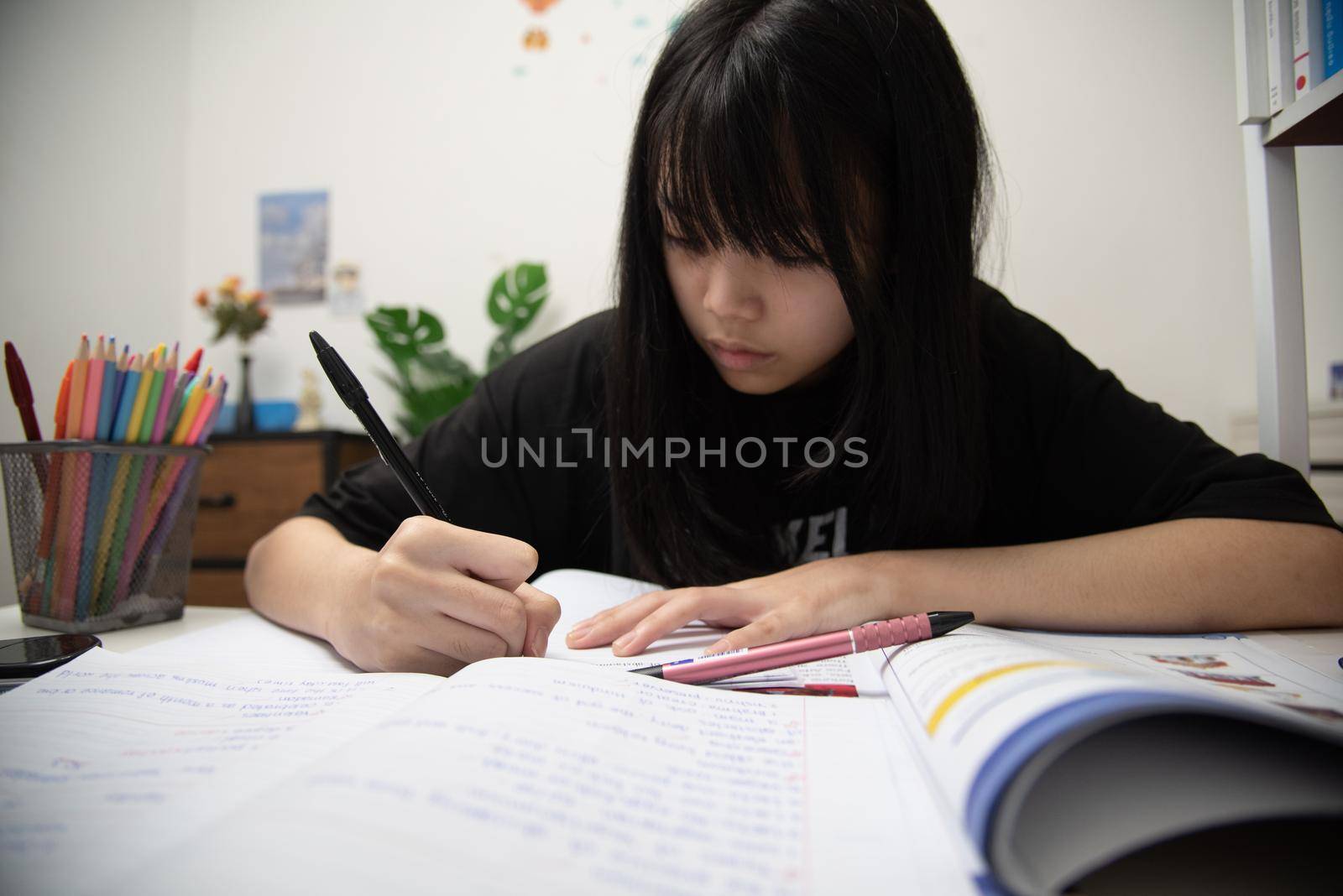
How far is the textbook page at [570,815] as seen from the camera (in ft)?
0.58

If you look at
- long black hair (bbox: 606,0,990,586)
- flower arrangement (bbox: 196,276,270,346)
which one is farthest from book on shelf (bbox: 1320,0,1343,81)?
flower arrangement (bbox: 196,276,270,346)

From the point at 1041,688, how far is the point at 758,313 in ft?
1.28

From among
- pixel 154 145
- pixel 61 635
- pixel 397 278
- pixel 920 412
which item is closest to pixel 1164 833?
pixel 920 412

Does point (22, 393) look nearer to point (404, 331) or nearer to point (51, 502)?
point (51, 502)

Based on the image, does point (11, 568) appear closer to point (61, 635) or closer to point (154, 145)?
point (61, 635)

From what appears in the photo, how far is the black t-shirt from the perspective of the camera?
64 centimetres

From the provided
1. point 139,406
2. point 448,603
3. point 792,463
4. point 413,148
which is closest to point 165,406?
point 139,406

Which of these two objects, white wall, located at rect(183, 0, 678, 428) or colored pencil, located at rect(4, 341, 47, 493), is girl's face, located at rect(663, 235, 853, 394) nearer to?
colored pencil, located at rect(4, 341, 47, 493)

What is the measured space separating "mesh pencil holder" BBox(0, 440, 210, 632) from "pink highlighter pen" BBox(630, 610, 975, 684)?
1.28 feet

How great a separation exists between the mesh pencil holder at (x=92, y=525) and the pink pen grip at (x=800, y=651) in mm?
404

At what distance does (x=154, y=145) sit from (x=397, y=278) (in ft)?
2.40

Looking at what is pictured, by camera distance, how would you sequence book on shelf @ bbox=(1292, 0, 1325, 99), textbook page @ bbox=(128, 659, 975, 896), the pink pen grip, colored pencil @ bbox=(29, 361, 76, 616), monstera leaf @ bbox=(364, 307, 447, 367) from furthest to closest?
1. monstera leaf @ bbox=(364, 307, 447, 367)
2. book on shelf @ bbox=(1292, 0, 1325, 99)
3. colored pencil @ bbox=(29, 361, 76, 616)
4. the pink pen grip
5. textbook page @ bbox=(128, 659, 975, 896)

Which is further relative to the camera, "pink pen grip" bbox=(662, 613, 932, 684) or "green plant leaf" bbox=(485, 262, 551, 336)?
"green plant leaf" bbox=(485, 262, 551, 336)

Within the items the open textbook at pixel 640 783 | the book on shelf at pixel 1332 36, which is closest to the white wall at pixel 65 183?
the open textbook at pixel 640 783
